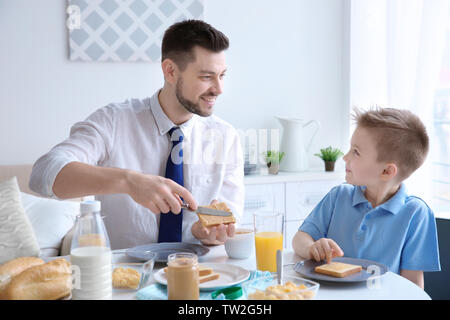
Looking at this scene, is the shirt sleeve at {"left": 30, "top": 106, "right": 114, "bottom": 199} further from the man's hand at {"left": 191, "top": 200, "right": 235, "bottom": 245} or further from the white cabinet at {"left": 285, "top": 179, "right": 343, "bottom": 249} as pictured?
the white cabinet at {"left": 285, "top": 179, "right": 343, "bottom": 249}

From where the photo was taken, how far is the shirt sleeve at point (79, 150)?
5.41 ft

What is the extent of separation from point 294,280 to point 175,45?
1375mm

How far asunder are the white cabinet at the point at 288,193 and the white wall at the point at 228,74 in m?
0.44

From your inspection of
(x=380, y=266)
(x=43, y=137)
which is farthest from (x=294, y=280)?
(x=43, y=137)

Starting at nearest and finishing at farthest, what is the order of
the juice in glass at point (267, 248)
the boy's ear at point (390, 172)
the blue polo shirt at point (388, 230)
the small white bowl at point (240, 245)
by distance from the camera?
the juice in glass at point (267, 248) → the small white bowl at point (240, 245) → the blue polo shirt at point (388, 230) → the boy's ear at point (390, 172)

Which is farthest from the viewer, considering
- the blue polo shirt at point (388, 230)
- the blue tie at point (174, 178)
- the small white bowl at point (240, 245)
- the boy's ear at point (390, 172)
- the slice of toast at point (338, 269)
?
the blue tie at point (174, 178)

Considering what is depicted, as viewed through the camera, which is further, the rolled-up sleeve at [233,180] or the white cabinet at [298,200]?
the white cabinet at [298,200]

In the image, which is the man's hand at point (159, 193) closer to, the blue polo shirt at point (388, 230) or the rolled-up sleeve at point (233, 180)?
the blue polo shirt at point (388, 230)

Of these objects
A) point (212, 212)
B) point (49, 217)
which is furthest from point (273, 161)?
point (212, 212)

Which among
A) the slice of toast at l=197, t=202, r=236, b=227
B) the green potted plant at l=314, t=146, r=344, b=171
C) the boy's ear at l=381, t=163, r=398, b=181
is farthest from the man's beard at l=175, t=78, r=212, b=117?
A: the green potted plant at l=314, t=146, r=344, b=171

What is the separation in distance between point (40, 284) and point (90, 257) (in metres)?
0.16

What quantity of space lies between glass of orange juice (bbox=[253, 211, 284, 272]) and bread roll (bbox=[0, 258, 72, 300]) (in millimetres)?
524

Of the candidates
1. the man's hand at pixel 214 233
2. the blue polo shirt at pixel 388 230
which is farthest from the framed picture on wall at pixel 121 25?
Result: the blue polo shirt at pixel 388 230

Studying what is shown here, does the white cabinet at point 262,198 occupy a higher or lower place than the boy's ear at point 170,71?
lower
